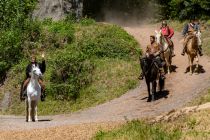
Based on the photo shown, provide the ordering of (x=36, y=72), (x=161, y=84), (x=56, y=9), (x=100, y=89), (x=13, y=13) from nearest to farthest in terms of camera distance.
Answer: (x=36, y=72) → (x=161, y=84) → (x=100, y=89) → (x=13, y=13) → (x=56, y=9)

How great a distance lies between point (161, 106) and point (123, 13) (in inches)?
1176

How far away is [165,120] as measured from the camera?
1439 centimetres

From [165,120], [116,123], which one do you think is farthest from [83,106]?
[165,120]

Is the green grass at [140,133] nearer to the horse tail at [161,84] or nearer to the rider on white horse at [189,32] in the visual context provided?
the horse tail at [161,84]

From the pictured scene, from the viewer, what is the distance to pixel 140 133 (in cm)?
1294

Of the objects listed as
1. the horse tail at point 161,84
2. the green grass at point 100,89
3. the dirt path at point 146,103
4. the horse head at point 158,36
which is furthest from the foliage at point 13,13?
the horse tail at point 161,84

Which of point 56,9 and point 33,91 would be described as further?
point 56,9

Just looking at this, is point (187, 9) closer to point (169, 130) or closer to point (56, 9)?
point (56, 9)

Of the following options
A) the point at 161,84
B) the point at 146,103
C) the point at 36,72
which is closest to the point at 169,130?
the point at 36,72

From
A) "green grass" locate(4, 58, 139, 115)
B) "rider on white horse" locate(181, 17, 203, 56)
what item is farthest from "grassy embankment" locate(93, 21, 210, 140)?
"rider on white horse" locate(181, 17, 203, 56)

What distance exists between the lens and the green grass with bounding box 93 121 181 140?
1237 cm

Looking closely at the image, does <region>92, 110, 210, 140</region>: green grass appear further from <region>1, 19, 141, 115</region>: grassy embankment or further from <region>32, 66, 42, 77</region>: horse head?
<region>1, 19, 141, 115</region>: grassy embankment

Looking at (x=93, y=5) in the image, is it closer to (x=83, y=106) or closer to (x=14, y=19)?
(x=14, y=19)

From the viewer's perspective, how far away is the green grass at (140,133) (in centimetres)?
1237
